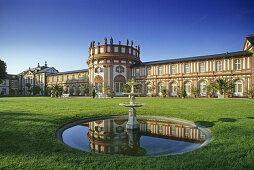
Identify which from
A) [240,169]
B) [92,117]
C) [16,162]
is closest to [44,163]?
[16,162]

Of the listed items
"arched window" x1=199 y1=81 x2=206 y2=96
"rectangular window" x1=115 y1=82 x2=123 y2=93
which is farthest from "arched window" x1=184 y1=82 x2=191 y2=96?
"rectangular window" x1=115 y1=82 x2=123 y2=93

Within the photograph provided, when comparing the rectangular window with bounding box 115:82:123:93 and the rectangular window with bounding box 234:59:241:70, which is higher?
the rectangular window with bounding box 234:59:241:70

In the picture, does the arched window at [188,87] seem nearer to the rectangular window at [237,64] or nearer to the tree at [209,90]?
the tree at [209,90]

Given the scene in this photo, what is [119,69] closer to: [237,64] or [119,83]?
[119,83]

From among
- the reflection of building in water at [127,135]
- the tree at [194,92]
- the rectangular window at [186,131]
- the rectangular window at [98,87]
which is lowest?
the reflection of building in water at [127,135]

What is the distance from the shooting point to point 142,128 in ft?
24.5

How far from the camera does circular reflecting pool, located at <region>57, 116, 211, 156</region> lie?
4844 mm

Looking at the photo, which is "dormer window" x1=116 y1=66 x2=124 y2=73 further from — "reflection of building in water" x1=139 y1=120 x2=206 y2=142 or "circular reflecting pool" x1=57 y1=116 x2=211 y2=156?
"reflection of building in water" x1=139 y1=120 x2=206 y2=142

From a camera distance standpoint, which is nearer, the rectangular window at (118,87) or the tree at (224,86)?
the tree at (224,86)

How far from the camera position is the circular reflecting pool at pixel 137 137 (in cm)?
484

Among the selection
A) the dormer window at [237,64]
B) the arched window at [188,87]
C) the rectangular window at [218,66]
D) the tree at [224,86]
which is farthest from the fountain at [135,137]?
the dormer window at [237,64]

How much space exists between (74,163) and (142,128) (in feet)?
14.9

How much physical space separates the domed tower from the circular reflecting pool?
25013mm

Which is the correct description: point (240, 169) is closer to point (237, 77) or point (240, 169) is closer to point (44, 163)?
point (44, 163)
